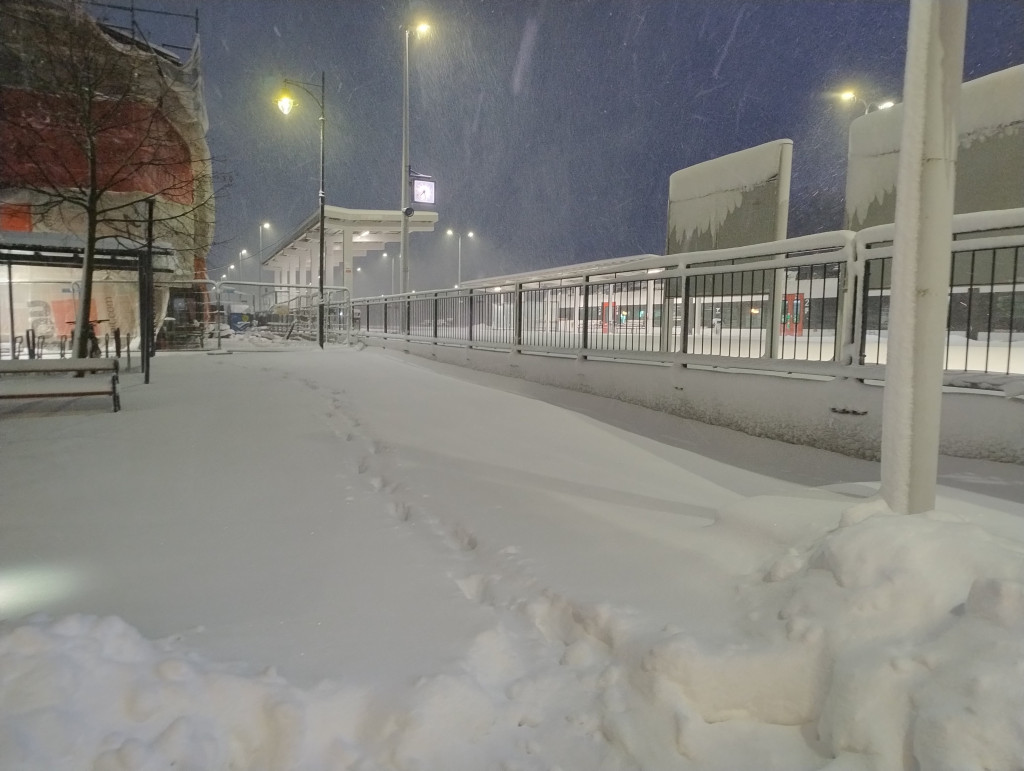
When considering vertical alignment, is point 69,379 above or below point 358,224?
below

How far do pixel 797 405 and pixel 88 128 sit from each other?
40.7ft

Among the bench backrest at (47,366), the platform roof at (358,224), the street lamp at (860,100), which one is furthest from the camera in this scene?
the platform roof at (358,224)

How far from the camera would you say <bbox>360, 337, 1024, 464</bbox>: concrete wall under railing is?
4.62 metres

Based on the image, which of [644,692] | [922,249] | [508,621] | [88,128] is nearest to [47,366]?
[88,128]

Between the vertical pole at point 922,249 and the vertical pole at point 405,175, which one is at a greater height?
the vertical pole at point 405,175

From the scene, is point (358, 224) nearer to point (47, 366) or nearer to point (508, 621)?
point (47, 366)

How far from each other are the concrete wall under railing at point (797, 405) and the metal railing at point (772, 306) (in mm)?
165

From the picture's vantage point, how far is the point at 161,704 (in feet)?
7.31

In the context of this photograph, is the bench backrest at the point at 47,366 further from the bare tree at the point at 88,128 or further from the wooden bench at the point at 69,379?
the bare tree at the point at 88,128

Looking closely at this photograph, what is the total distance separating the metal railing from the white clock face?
32.2 feet

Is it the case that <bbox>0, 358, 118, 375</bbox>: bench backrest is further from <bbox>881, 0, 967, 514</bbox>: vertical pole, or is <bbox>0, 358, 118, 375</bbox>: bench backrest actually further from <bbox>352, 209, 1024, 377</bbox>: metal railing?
<bbox>881, 0, 967, 514</bbox>: vertical pole

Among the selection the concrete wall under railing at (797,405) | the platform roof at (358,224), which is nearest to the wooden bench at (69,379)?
the concrete wall under railing at (797,405)

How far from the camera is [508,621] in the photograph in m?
2.84

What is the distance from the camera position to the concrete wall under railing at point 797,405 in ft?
15.2
